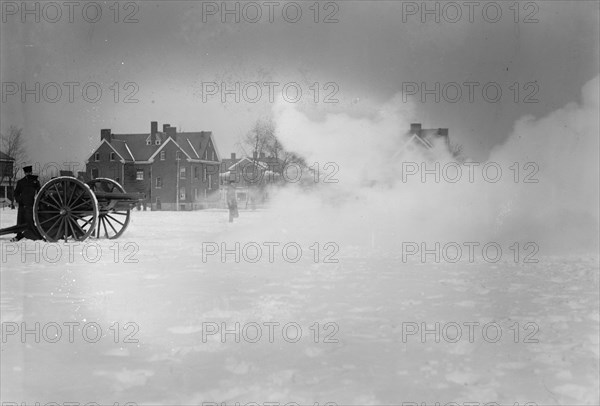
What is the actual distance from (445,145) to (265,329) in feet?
13.6

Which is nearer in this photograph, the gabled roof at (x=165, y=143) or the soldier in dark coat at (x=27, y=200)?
the gabled roof at (x=165, y=143)

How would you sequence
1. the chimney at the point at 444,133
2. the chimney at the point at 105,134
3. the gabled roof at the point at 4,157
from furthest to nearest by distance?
the gabled roof at the point at 4,157 < the chimney at the point at 105,134 < the chimney at the point at 444,133

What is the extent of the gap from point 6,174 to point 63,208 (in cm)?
124

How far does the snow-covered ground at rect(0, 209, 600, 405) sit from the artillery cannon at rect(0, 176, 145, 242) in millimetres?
2267

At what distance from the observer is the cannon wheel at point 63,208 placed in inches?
437

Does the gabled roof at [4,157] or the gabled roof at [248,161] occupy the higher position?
the gabled roof at [4,157]

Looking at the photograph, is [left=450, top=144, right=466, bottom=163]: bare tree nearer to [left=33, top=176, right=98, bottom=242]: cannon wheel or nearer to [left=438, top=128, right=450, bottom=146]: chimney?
[left=438, top=128, right=450, bottom=146]: chimney

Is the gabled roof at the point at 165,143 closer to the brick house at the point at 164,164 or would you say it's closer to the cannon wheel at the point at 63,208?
the brick house at the point at 164,164

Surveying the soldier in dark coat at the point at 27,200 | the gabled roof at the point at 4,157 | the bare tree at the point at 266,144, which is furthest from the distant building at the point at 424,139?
the soldier in dark coat at the point at 27,200

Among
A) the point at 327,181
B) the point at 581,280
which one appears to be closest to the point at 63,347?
the point at 327,181

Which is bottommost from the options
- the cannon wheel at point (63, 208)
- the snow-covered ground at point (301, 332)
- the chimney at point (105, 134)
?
the snow-covered ground at point (301, 332)

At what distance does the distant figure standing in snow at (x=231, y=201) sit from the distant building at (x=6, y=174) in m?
3.34

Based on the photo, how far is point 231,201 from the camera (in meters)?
8.84

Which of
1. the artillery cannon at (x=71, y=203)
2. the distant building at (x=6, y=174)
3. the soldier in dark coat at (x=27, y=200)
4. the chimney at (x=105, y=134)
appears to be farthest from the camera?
the artillery cannon at (x=71, y=203)
